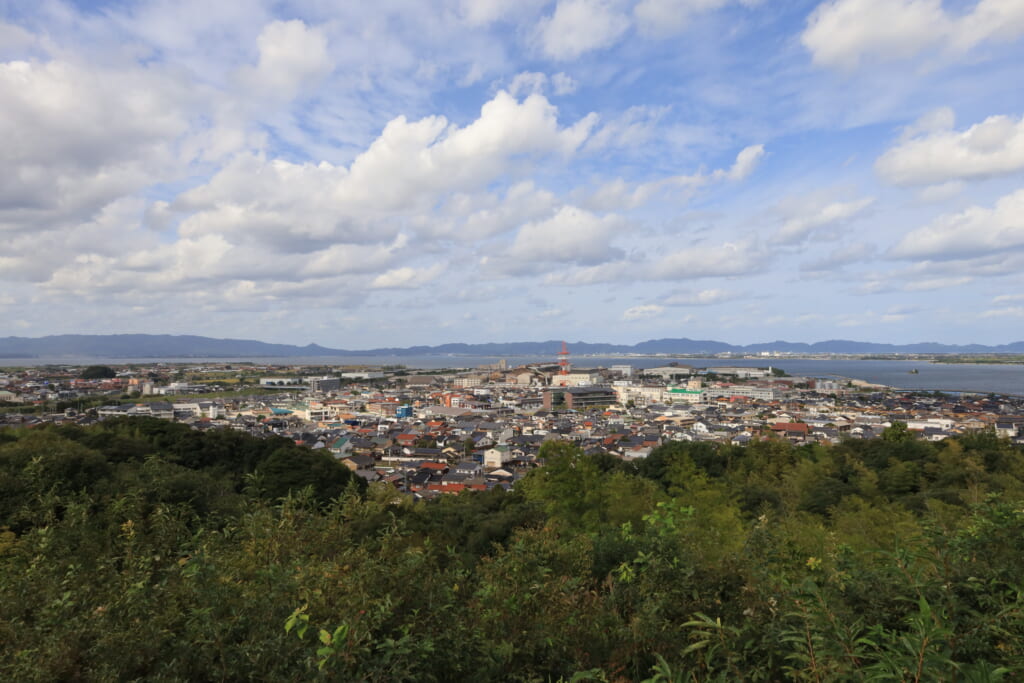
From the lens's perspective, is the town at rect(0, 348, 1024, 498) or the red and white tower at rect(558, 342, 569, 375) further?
the red and white tower at rect(558, 342, 569, 375)

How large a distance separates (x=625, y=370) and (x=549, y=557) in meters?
74.2

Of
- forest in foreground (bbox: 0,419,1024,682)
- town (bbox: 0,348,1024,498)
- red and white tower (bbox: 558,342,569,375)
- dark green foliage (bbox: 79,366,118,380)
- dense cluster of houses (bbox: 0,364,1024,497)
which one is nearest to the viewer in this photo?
forest in foreground (bbox: 0,419,1024,682)

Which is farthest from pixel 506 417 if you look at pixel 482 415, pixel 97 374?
pixel 97 374

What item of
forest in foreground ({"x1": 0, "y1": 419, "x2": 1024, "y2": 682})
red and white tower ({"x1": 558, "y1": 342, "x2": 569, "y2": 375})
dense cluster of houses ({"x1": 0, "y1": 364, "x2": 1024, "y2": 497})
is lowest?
dense cluster of houses ({"x1": 0, "y1": 364, "x2": 1024, "y2": 497})

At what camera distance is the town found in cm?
2145

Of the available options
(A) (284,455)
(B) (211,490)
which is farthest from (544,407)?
(B) (211,490)

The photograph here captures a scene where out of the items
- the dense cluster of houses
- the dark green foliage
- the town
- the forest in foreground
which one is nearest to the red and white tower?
the town

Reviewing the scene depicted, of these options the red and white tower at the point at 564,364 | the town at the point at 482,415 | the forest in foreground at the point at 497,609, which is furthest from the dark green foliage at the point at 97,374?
the forest in foreground at the point at 497,609

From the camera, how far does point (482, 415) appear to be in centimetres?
3606

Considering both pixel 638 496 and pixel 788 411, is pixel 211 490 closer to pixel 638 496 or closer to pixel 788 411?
pixel 638 496

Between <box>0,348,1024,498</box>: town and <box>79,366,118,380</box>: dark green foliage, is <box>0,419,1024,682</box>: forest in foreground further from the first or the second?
<box>79,366,118,380</box>: dark green foliage

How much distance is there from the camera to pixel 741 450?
54.3 ft

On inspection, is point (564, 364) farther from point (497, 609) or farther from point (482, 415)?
point (497, 609)

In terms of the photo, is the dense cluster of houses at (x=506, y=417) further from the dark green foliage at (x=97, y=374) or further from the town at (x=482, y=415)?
the dark green foliage at (x=97, y=374)
